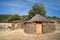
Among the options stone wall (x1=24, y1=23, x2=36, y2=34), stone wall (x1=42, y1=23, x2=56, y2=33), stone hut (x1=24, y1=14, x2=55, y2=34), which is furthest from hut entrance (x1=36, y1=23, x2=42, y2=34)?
stone wall (x1=42, y1=23, x2=56, y2=33)

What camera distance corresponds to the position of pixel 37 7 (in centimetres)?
1677

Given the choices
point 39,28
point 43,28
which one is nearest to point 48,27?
point 43,28

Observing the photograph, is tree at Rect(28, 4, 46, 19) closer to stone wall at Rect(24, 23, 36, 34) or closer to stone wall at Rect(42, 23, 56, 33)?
stone wall at Rect(42, 23, 56, 33)

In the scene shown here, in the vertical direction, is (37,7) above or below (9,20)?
above

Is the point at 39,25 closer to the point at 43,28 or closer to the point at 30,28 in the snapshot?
the point at 43,28

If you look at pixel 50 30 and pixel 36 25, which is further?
pixel 50 30

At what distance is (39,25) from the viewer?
9.60 m

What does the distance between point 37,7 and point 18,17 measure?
3.20 meters

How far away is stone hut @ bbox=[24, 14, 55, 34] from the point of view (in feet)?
31.5

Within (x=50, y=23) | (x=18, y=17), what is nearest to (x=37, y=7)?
(x=18, y=17)

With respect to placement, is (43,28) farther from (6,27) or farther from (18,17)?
(18,17)

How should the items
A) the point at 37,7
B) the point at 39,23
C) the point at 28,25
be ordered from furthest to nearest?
the point at 37,7 < the point at 28,25 < the point at 39,23

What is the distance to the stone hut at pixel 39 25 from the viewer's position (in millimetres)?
9595

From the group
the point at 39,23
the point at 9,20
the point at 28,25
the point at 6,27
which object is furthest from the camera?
the point at 9,20
